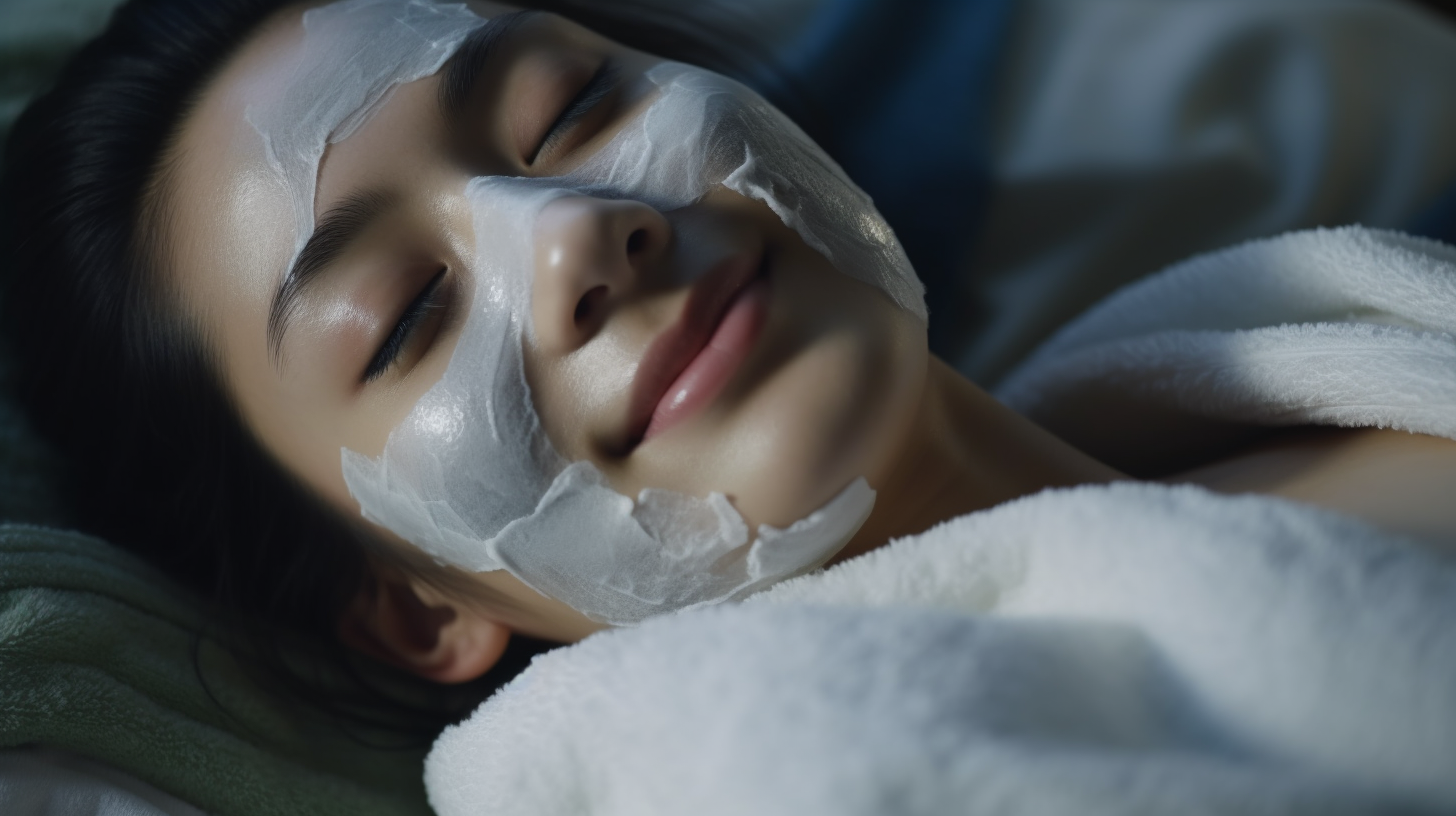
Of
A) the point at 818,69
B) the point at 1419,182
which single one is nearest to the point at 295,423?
the point at 818,69

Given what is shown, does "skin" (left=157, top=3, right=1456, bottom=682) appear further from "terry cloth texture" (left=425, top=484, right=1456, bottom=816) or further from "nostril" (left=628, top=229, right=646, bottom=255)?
"terry cloth texture" (left=425, top=484, right=1456, bottom=816)

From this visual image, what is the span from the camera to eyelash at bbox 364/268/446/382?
0.73 meters

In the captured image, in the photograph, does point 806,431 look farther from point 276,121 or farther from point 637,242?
point 276,121

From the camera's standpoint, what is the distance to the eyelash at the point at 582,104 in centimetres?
79

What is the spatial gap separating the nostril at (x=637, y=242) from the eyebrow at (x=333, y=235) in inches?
7.3

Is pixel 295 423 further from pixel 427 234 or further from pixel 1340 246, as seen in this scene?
pixel 1340 246

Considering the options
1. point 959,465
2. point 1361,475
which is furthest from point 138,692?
point 1361,475

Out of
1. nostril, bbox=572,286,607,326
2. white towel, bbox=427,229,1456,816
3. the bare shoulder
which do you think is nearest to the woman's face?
nostril, bbox=572,286,607,326

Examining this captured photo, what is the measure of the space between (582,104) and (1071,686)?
1.82 ft

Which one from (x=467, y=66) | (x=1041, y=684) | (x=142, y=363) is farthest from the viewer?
(x=142, y=363)

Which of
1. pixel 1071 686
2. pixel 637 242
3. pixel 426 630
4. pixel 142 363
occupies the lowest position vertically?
pixel 426 630

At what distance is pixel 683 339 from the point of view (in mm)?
701

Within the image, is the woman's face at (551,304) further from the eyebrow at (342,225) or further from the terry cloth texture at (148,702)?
the terry cloth texture at (148,702)

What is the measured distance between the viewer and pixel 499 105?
797 millimetres
